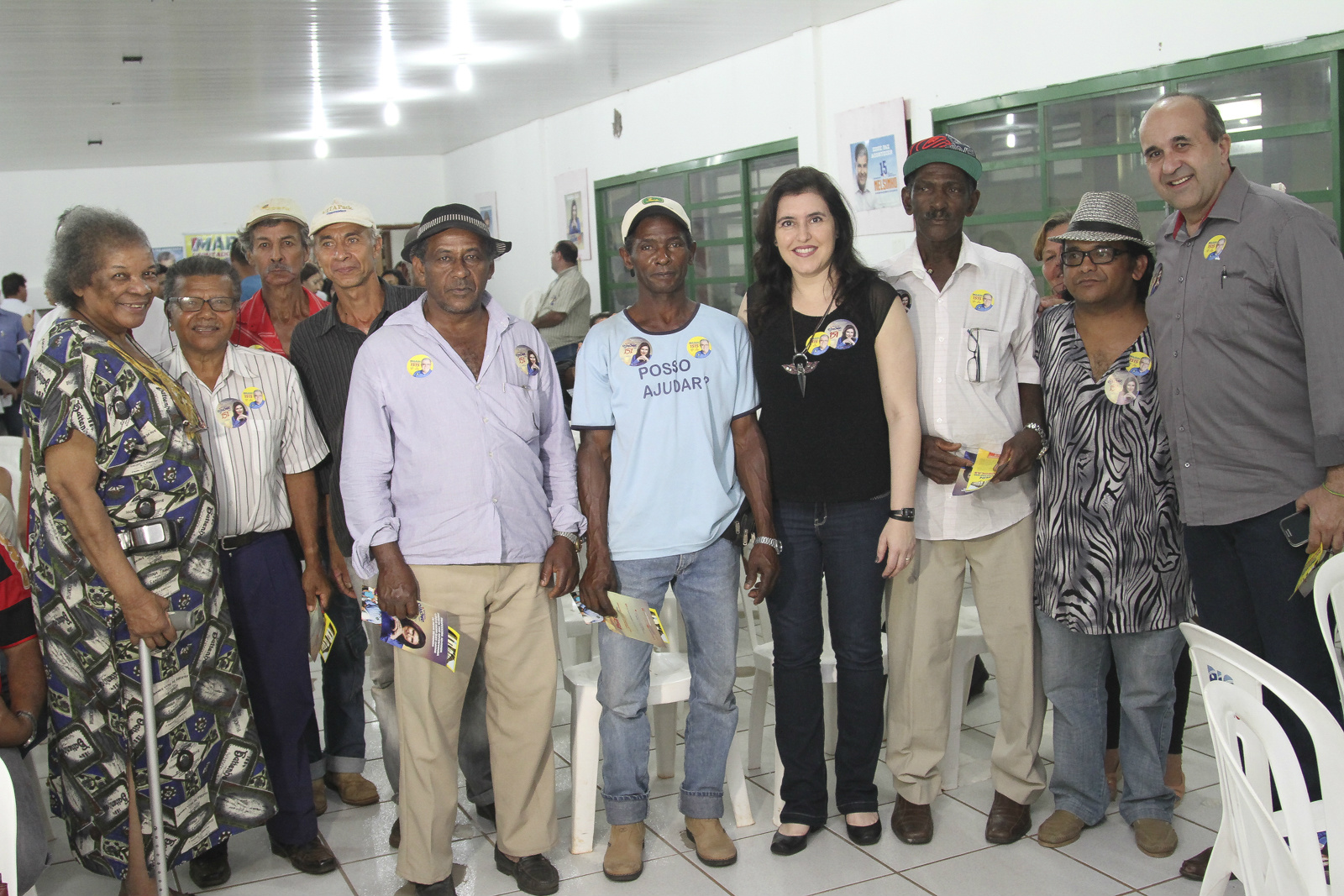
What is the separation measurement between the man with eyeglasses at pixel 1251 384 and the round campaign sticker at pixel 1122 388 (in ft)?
0.29

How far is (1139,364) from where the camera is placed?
2840mm

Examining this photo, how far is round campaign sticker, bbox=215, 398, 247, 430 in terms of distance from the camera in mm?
2930

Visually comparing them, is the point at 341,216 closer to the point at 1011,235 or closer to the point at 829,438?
the point at 829,438

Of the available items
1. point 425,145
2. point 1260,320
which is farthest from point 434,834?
point 425,145

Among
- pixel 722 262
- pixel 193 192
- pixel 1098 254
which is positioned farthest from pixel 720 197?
pixel 193 192

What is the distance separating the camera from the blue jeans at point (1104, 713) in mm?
2924

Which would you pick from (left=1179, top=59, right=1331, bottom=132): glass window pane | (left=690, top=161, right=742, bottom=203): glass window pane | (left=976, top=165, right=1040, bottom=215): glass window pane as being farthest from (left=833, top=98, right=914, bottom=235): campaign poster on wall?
(left=1179, top=59, right=1331, bottom=132): glass window pane

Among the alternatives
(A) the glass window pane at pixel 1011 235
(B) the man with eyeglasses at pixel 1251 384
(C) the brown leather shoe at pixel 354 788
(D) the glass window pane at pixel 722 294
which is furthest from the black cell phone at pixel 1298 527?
(D) the glass window pane at pixel 722 294

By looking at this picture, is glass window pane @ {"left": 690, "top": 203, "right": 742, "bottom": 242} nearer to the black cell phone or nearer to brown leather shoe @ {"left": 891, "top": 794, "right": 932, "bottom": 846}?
brown leather shoe @ {"left": 891, "top": 794, "right": 932, "bottom": 846}

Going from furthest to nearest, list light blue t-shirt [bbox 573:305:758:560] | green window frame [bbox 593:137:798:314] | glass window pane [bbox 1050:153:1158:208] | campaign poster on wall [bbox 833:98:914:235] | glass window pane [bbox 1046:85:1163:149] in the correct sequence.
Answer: green window frame [bbox 593:137:798:314] < campaign poster on wall [bbox 833:98:914:235] < glass window pane [bbox 1050:153:1158:208] < glass window pane [bbox 1046:85:1163:149] < light blue t-shirt [bbox 573:305:758:560]

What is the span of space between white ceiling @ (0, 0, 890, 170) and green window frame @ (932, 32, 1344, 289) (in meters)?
1.45

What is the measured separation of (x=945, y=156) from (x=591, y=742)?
1894 millimetres

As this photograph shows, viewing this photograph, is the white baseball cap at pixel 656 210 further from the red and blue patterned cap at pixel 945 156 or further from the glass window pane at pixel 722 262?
the glass window pane at pixel 722 262

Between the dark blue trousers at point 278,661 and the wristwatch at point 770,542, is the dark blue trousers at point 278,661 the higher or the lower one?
the lower one
